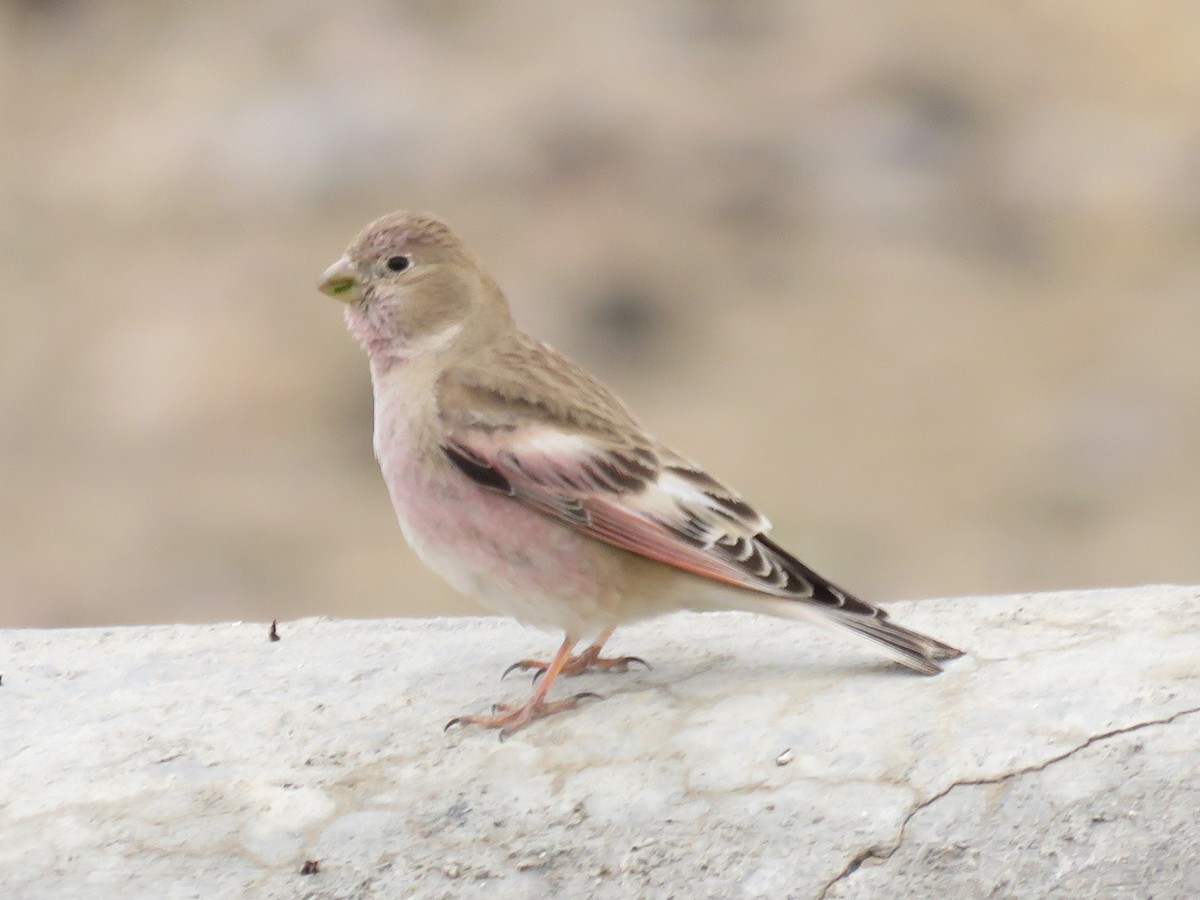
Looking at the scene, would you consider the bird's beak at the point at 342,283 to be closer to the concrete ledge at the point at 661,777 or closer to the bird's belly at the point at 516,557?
the bird's belly at the point at 516,557

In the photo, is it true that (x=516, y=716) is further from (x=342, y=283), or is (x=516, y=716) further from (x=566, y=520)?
(x=342, y=283)

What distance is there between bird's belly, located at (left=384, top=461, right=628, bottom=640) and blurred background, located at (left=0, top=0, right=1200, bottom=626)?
4847mm

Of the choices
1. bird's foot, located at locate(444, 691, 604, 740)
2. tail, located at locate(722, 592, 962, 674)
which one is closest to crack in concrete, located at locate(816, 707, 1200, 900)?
tail, located at locate(722, 592, 962, 674)

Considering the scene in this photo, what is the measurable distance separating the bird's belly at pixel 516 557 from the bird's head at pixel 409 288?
0.42 metres

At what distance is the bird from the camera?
4.51m

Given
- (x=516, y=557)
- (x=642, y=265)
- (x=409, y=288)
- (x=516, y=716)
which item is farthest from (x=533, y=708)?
(x=642, y=265)

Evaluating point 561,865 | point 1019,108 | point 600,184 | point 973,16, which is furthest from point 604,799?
point 973,16

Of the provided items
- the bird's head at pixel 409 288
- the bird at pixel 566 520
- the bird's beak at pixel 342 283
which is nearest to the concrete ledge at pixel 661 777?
the bird at pixel 566 520

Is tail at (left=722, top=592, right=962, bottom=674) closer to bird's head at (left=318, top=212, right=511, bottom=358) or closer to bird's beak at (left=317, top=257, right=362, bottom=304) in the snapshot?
bird's head at (left=318, top=212, right=511, bottom=358)

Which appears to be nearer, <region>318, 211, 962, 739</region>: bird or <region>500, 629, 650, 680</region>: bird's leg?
<region>318, 211, 962, 739</region>: bird

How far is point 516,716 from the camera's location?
14.8 feet

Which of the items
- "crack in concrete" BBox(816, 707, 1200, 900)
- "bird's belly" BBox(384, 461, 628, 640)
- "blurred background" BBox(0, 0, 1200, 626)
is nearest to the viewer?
"crack in concrete" BBox(816, 707, 1200, 900)

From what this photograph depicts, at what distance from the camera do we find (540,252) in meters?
12.4

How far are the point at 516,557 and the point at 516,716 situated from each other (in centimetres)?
36
